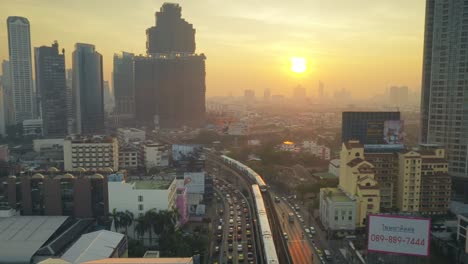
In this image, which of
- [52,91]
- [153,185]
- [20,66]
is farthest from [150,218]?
[20,66]

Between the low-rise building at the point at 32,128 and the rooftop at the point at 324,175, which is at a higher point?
the low-rise building at the point at 32,128

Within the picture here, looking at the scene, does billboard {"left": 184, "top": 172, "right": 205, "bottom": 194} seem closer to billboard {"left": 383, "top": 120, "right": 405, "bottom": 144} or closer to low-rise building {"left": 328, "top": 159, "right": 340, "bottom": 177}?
low-rise building {"left": 328, "top": 159, "right": 340, "bottom": 177}

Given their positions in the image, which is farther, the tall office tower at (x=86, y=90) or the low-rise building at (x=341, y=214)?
the tall office tower at (x=86, y=90)

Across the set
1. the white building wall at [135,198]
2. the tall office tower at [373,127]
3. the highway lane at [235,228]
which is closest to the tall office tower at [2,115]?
the highway lane at [235,228]

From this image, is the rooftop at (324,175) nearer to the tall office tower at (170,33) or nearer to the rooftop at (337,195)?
the rooftop at (337,195)

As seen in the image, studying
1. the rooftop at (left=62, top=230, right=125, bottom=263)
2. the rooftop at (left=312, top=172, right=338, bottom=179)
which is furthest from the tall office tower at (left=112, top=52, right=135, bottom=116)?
the rooftop at (left=62, top=230, right=125, bottom=263)

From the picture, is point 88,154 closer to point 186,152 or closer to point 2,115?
point 186,152

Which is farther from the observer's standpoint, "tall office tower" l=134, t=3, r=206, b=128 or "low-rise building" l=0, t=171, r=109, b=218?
"tall office tower" l=134, t=3, r=206, b=128
